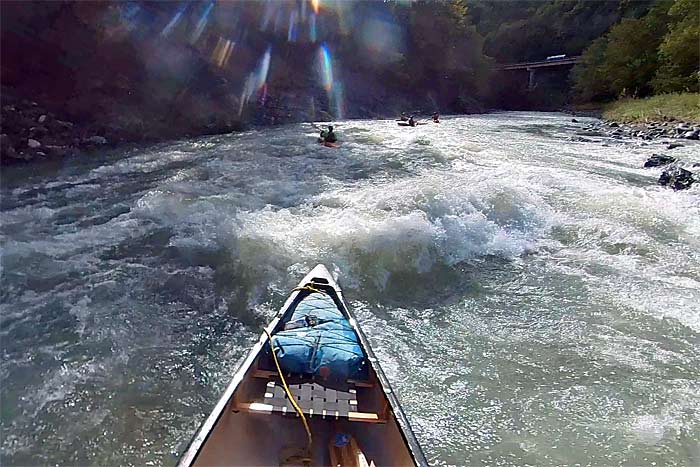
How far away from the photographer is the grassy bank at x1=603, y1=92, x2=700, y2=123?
17.0m

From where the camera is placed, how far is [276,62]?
24875mm

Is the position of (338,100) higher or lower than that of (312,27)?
lower

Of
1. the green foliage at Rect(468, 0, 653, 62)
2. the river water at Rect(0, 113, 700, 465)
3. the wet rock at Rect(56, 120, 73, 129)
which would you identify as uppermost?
the green foliage at Rect(468, 0, 653, 62)

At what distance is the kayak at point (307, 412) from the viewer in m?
2.48

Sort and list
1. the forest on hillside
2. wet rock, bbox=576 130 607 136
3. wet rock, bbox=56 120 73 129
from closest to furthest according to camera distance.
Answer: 1. wet rock, bbox=56 120 73 129
2. the forest on hillside
3. wet rock, bbox=576 130 607 136

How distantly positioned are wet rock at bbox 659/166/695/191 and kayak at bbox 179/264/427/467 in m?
8.48

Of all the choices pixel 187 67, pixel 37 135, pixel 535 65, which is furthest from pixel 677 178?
pixel 535 65

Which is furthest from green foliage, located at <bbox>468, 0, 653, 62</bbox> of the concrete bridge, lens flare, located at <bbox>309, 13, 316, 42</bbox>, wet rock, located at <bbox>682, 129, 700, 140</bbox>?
wet rock, located at <bbox>682, 129, 700, 140</bbox>

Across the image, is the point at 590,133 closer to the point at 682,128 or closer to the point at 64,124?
the point at 682,128

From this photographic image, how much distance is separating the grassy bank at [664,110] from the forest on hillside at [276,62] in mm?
2783

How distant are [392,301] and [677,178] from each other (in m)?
7.37

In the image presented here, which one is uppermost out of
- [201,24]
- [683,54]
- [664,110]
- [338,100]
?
[201,24]

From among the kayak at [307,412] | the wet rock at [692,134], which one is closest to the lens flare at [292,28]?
the wet rock at [692,134]

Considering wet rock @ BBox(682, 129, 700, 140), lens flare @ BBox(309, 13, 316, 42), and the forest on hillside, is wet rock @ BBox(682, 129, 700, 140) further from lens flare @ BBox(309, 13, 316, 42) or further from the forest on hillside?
lens flare @ BBox(309, 13, 316, 42)
